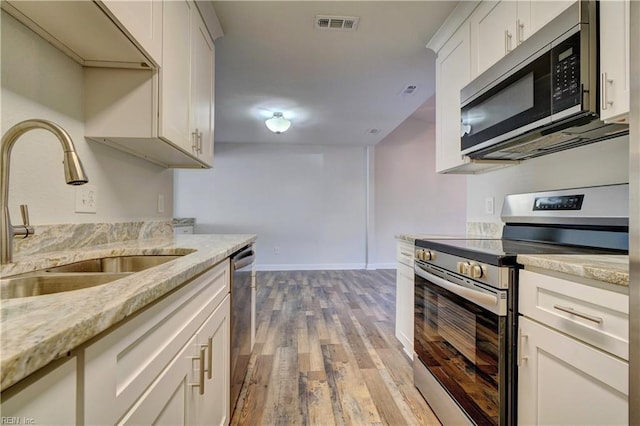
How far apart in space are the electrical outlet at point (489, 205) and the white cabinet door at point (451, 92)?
39 centimetres

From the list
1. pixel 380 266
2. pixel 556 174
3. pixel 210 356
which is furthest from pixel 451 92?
pixel 380 266

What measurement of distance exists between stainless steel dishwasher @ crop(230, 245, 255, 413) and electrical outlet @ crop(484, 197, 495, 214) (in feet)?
5.71

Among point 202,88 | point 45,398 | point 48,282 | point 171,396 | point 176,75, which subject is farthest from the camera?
point 202,88

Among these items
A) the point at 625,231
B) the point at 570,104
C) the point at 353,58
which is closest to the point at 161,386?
the point at 570,104

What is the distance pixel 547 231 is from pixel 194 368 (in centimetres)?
180

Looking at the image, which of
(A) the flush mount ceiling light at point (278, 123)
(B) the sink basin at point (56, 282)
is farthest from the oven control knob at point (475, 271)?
(A) the flush mount ceiling light at point (278, 123)

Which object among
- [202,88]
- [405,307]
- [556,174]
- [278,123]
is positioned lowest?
[405,307]

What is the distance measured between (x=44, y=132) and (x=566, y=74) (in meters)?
2.01

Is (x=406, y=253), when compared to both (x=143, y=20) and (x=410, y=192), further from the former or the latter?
(x=410, y=192)

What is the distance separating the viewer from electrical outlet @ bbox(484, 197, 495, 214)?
2189 mm

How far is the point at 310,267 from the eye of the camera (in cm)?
573

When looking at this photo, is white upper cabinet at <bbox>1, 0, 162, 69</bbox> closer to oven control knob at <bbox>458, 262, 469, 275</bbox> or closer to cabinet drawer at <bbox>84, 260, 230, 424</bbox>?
cabinet drawer at <bbox>84, 260, 230, 424</bbox>

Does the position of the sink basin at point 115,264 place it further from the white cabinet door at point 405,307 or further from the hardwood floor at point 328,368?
the white cabinet door at point 405,307

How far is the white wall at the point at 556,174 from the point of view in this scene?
53.3 inches
